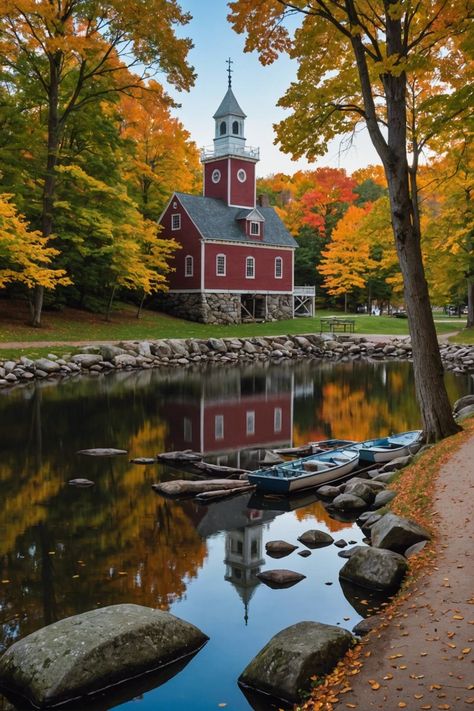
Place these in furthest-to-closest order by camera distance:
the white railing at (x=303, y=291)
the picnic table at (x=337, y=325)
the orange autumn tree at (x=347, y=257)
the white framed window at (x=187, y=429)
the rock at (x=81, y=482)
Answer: the orange autumn tree at (x=347, y=257)
the white railing at (x=303, y=291)
the picnic table at (x=337, y=325)
the white framed window at (x=187, y=429)
the rock at (x=81, y=482)

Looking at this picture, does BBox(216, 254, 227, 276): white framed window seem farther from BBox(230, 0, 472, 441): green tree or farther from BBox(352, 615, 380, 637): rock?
BBox(352, 615, 380, 637): rock

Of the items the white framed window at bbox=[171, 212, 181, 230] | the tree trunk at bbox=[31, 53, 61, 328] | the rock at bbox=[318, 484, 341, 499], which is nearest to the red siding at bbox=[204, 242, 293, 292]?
the white framed window at bbox=[171, 212, 181, 230]

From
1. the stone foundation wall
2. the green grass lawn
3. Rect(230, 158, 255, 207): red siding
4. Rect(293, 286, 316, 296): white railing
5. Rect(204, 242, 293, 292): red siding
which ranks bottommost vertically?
the green grass lawn

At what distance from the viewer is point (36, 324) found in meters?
29.2

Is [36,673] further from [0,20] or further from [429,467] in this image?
[0,20]

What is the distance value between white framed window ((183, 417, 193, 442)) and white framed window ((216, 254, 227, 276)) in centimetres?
2464

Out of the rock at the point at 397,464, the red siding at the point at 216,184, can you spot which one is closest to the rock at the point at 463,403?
the rock at the point at 397,464

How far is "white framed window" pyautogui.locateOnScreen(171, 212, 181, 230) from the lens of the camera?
136ft

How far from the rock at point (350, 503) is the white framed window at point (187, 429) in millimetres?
5617

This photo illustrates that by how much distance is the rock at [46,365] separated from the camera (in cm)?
2386

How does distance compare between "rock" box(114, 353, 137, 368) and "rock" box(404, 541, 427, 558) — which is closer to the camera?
"rock" box(404, 541, 427, 558)

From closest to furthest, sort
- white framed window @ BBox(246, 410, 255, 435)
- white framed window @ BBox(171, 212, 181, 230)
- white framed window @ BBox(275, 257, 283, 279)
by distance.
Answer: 1. white framed window @ BBox(246, 410, 255, 435)
2. white framed window @ BBox(171, 212, 181, 230)
3. white framed window @ BBox(275, 257, 283, 279)

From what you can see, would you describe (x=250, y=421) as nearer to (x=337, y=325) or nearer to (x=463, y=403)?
(x=463, y=403)

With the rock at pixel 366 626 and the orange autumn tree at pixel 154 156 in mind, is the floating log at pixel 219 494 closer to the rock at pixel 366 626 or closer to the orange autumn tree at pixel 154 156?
the rock at pixel 366 626
